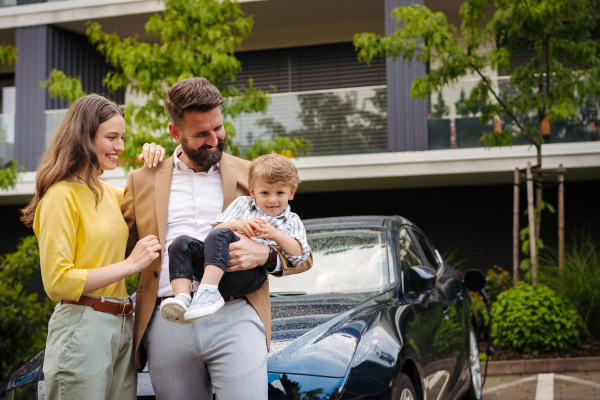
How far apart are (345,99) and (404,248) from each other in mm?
7969

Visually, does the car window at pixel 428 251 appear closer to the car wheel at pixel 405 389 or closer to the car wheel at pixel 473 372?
the car wheel at pixel 473 372

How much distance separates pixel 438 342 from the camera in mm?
3918

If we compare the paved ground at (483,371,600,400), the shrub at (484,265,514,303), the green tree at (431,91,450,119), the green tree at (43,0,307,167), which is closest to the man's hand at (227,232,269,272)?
the paved ground at (483,371,600,400)

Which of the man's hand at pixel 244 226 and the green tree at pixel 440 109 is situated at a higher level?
the green tree at pixel 440 109

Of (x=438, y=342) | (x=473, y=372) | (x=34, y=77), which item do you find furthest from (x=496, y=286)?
(x=34, y=77)

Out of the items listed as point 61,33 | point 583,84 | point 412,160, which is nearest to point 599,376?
point 583,84

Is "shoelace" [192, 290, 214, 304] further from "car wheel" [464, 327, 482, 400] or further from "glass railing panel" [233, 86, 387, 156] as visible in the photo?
"glass railing panel" [233, 86, 387, 156]

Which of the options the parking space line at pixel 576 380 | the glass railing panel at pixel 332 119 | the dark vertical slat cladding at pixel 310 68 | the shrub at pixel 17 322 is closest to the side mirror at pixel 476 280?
the parking space line at pixel 576 380

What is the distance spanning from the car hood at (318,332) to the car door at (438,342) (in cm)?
50

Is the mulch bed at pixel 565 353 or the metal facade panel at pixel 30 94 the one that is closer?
the mulch bed at pixel 565 353

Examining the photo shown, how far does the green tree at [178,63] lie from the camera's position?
710cm

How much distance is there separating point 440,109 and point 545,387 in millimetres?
6400

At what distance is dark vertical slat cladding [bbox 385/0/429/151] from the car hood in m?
8.73

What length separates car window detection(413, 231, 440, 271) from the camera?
189 inches
